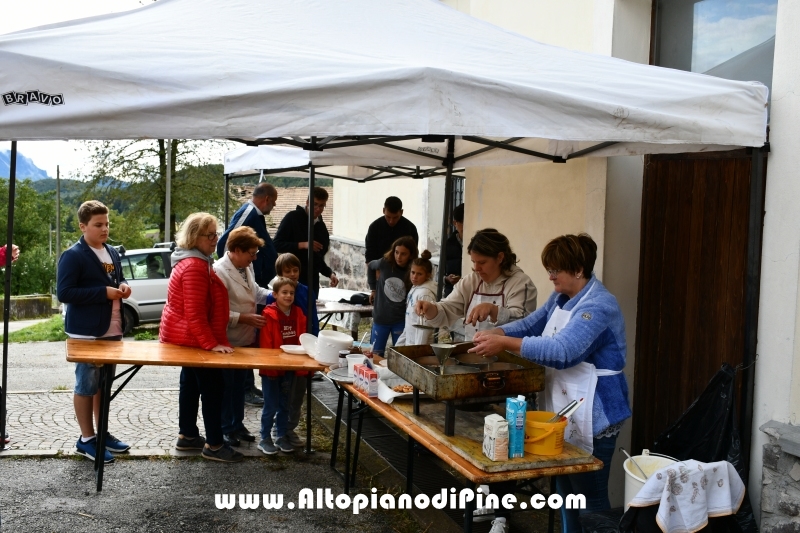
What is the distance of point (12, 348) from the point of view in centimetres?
1094

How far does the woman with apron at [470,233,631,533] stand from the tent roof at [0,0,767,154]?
632mm

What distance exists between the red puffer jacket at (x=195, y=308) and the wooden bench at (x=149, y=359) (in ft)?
0.25

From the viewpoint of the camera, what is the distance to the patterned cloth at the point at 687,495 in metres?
2.69

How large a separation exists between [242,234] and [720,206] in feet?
9.48

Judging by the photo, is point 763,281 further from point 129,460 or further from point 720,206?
point 129,460

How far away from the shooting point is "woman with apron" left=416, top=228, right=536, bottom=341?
4.22 m

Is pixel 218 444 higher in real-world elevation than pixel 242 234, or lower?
lower

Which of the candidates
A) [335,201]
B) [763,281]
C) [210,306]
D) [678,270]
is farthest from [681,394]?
[335,201]

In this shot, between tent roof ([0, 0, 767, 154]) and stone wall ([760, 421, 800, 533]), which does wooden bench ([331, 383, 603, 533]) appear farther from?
tent roof ([0, 0, 767, 154])

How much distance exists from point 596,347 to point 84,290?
309cm

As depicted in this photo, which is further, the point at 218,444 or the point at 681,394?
the point at 218,444

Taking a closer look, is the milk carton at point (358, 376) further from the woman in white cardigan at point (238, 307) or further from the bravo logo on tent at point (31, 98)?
the bravo logo on tent at point (31, 98)

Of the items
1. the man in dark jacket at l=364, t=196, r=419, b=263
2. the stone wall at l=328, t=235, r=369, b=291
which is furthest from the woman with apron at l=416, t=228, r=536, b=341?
the stone wall at l=328, t=235, r=369, b=291

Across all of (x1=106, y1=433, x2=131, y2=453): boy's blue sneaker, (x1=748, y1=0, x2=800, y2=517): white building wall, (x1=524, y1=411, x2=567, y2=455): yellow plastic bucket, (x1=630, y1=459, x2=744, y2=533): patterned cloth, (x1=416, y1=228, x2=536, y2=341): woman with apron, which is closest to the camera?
(x1=630, y1=459, x2=744, y2=533): patterned cloth
